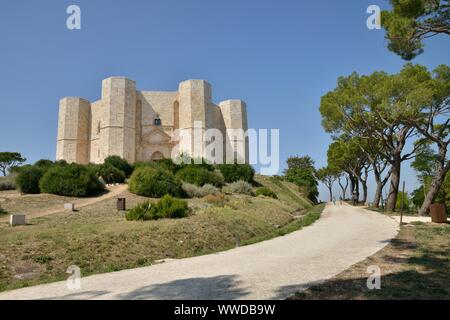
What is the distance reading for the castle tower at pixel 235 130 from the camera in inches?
2002

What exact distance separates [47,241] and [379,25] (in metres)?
12.0

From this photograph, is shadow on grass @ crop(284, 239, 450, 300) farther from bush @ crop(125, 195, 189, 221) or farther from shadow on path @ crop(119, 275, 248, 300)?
bush @ crop(125, 195, 189, 221)

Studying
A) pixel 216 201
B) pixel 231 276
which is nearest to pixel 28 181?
pixel 216 201

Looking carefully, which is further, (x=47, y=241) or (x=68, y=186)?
(x=68, y=186)

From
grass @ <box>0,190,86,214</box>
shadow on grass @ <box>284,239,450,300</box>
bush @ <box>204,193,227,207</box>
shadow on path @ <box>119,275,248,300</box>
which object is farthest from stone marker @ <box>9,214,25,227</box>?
shadow on grass @ <box>284,239,450,300</box>

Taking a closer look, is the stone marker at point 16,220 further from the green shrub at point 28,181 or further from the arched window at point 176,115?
the arched window at point 176,115

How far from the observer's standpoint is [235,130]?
168 feet

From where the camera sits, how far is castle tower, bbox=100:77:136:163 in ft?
143

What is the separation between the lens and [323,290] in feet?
16.5

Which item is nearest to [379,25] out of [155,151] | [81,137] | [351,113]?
[351,113]

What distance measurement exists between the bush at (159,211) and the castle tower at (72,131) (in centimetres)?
3749
